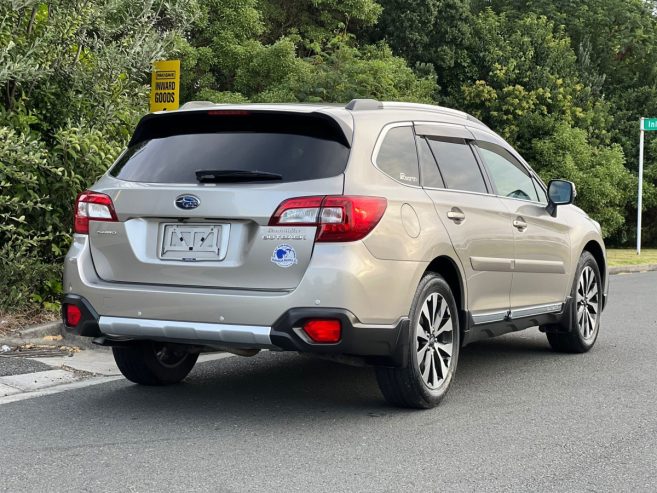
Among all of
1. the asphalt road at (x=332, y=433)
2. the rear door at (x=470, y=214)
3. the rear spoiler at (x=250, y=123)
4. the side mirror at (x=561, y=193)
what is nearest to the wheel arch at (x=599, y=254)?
the side mirror at (x=561, y=193)

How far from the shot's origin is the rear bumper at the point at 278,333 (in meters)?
5.01

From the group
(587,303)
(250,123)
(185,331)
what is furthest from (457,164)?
(587,303)

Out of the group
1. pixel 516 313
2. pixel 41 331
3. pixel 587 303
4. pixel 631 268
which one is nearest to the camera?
pixel 516 313

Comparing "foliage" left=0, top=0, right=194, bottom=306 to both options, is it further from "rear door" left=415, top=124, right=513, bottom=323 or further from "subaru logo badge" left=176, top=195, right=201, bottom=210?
"rear door" left=415, top=124, right=513, bottom=323

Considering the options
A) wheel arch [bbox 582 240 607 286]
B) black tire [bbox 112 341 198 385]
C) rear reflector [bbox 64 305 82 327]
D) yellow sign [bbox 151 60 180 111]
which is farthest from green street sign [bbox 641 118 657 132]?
rear reflector [bbox 64 305 82 327]

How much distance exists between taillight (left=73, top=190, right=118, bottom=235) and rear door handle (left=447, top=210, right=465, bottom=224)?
6.51 feet

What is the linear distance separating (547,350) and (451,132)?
2.61 metres

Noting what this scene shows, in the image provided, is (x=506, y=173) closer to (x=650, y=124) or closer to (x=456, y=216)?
(x=456, y=216)

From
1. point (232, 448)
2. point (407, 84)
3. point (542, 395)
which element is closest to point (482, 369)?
point (542, 395)

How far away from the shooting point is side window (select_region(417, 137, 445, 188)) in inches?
234

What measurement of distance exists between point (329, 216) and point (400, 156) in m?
0.92

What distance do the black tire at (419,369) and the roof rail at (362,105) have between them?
106 cm

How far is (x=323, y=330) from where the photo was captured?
5.04 meters

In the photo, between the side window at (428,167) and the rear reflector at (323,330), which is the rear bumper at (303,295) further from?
the side window at (428,167)
